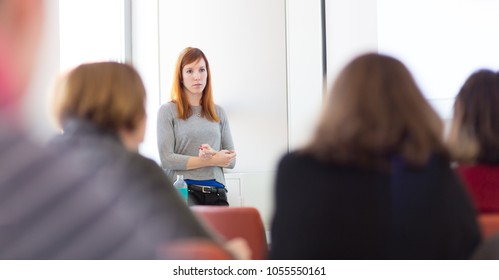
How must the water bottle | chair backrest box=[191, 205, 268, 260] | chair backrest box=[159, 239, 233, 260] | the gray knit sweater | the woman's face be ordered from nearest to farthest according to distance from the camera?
1. chair backrest box=[159, 239, 233, 260]
2. chair backrest box=[191, 205, 268, 260]
3. the water bottle
4. the gray knit sweater
5. the woman's face

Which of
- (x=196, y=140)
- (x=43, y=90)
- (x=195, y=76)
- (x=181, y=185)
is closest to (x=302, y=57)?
(x=195, y=76)

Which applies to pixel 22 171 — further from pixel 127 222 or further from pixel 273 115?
pixel 273 115

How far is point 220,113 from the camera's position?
7.32 ft

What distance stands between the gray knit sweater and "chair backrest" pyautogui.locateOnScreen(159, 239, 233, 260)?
0.88 metres

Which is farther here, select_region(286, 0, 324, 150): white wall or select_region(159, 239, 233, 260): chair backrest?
select_region(286, 0, 324, 150): white wall

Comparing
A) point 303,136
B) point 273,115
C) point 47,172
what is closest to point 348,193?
point 303,136

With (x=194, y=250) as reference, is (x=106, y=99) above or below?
above

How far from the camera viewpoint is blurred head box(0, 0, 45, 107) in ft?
3.90

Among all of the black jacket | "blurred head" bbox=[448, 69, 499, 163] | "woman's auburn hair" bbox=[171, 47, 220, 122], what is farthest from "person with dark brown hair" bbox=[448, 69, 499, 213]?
"woman's auburn hair" bbox=[171, 47, 220, 122]

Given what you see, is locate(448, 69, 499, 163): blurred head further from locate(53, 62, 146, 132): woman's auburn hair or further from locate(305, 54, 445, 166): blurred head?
locate(53, 62, 146, 132): woman's auburn hair

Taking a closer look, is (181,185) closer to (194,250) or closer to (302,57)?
(194,250)

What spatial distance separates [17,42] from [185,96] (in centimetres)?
97

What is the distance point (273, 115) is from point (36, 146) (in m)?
2.15

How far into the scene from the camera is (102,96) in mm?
1185
